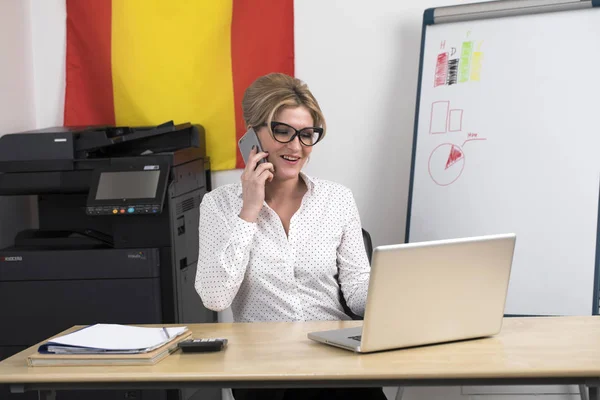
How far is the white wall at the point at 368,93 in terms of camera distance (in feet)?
11.0

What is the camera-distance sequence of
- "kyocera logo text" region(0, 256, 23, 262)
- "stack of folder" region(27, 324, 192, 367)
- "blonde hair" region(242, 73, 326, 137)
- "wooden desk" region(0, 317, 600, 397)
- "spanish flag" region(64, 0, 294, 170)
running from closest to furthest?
"wooden desk" region(0, 317, 600, 397), "stack of folder" region(27, 324, 192, 367), "blonde hair" region(242, 73, 326, 137), "kyocera logo text" region(0, 256, 23, 262), "spanish flag" region(64, 0, 294, 170)

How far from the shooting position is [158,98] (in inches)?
138

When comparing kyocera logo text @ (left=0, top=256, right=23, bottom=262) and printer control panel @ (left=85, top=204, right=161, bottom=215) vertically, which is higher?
printer control panel @ (left=85, top=204, right=161, bottom=215)

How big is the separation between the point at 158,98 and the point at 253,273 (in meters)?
1.54

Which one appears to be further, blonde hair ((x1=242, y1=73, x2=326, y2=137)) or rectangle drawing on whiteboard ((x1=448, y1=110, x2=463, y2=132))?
rectangle drawing on whiteboard ((x1=448, y1=110, x2=463, y2=132))

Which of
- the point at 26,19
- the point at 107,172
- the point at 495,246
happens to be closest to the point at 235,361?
the point at 495,246

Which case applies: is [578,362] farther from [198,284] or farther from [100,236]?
[100,236]

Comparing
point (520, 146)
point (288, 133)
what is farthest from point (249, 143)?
point (520, 146)

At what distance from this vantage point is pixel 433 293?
168cm

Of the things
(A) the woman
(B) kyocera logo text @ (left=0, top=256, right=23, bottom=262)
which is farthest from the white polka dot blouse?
(B) kyocera logo text @ (left=0, top=256, right=23, bottom=262)

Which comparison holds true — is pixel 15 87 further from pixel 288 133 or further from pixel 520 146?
pixel 520 146

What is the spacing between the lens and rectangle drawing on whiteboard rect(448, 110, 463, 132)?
118 inches

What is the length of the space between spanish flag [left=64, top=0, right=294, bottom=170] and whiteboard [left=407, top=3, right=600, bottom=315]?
75 centimetres

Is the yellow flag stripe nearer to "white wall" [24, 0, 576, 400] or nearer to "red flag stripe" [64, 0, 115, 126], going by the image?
"red flag stripe" [64, 0, 115, 126]
